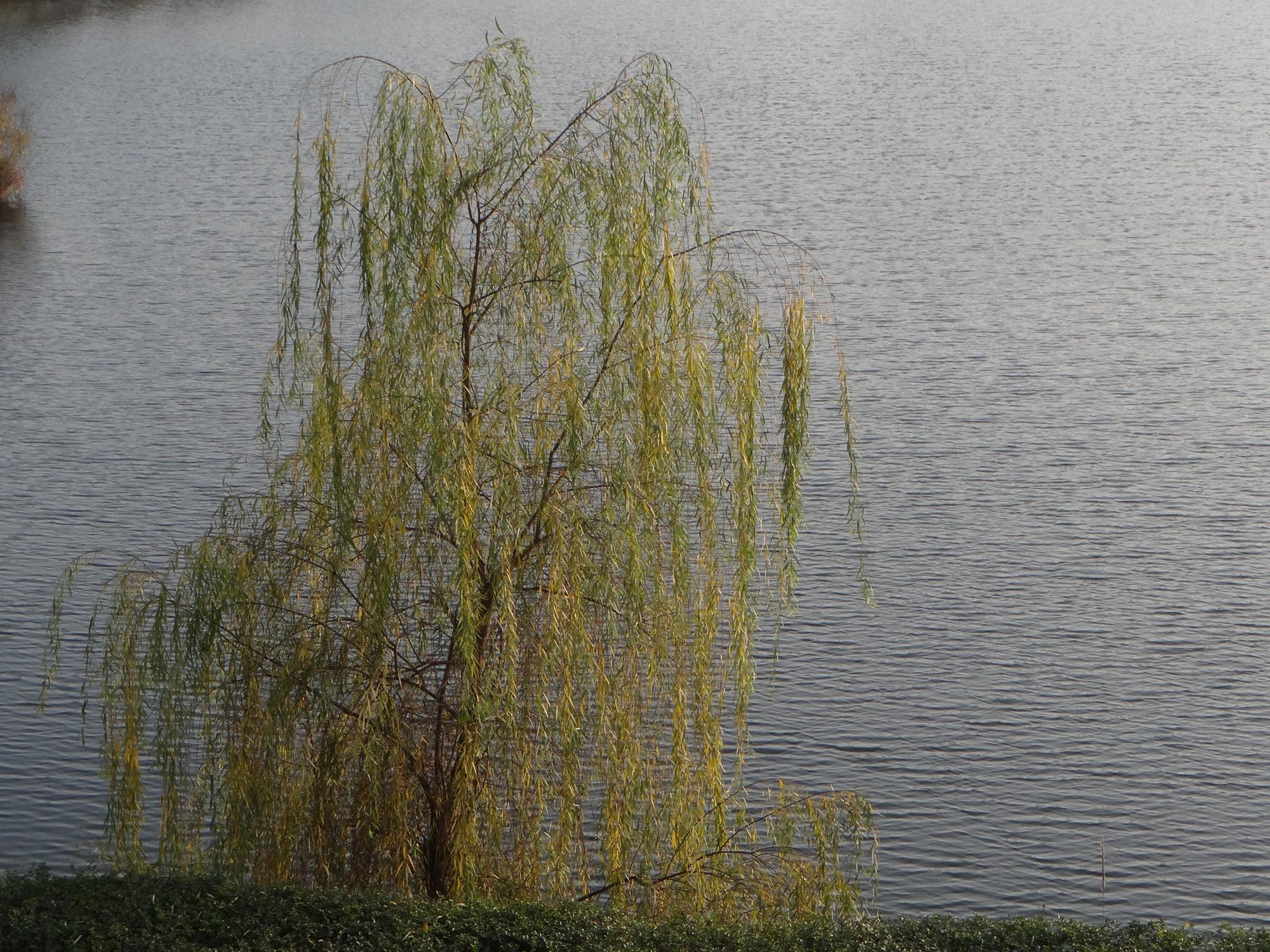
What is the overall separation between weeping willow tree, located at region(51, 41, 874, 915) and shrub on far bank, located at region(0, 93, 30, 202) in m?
40.4

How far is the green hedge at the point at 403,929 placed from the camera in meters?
10.7

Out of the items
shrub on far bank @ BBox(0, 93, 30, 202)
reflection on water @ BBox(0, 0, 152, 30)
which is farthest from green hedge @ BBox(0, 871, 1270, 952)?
reflection on water @ BBox(0, 0, 152, 30)

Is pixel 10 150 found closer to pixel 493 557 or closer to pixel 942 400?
pixel 942 400

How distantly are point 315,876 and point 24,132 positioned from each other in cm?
4579

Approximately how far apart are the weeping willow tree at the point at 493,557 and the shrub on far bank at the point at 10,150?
40.4m

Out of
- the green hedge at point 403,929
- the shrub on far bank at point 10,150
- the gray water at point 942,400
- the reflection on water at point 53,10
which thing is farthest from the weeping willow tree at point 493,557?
the reflection on water at point 53,10

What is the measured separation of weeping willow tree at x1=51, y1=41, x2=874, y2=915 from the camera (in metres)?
12.7

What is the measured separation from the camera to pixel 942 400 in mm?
32906

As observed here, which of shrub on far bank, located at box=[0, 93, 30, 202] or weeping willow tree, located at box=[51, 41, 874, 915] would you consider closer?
weeping willow tree, located at box=[51, 41, 874, 915]

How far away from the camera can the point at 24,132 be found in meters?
52.6

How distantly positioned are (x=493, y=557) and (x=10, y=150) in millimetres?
43740

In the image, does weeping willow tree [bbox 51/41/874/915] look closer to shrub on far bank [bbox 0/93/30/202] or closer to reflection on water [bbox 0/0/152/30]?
shrub on far bank [bbox 0/93/30/202]

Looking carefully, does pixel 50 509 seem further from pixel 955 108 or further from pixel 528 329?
pixel 955 108

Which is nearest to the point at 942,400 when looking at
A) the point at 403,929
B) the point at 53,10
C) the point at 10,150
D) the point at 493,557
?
the point at 493,557
